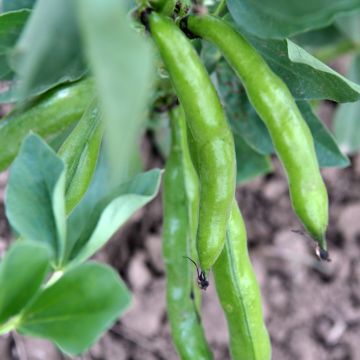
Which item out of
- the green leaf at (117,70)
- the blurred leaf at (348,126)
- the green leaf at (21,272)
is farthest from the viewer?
the blurred leaf at (348,126)

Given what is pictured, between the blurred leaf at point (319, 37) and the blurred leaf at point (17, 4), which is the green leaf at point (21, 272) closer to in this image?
the blurred leaf at point (17, 4)

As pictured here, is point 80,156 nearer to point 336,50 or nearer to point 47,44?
point 47,44

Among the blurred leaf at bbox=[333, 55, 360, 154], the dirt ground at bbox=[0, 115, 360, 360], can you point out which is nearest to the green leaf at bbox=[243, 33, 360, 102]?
the blurred leaf at bbox=[333, 55, 360, 154]

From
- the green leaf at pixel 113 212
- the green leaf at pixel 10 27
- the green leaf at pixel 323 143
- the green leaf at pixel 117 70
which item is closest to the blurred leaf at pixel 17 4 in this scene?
the green leaf at pixel 10 27

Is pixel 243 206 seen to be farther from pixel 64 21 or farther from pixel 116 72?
pixel 116 72

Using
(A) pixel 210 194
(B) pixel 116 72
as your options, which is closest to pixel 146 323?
(A) pixel 210 194

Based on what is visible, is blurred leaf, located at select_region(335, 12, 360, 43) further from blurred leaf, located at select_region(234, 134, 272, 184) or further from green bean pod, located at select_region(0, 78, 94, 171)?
green bean pod, located at select_region(0, 78, 94, 171)

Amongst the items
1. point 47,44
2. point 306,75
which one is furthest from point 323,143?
point 47,44
